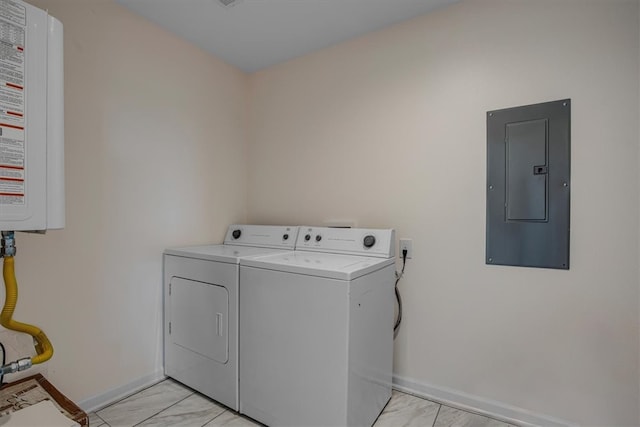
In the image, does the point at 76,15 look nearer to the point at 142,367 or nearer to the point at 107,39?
the point at 107,39

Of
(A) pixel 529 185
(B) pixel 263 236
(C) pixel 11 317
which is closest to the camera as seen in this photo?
(C) pixel 11 317

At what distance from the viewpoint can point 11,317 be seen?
4.11 ft

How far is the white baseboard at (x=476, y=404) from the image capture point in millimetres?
1602

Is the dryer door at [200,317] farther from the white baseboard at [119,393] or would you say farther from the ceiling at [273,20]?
the ceiling at [273,20]

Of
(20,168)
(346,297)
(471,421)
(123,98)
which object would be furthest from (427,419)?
(123,98)

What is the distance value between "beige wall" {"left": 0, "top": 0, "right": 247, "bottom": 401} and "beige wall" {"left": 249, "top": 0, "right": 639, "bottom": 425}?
2.70 ft

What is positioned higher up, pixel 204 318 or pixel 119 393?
pixel 204 318

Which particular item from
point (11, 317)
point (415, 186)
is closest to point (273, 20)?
point (415, 186)

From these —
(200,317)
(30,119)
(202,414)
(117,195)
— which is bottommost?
(202,414)

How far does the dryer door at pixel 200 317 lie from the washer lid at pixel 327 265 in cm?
31

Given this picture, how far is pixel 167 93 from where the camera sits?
211 centimetres

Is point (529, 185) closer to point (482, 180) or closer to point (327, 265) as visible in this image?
point (482, 180)

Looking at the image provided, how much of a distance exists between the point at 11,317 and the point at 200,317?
2.74ft

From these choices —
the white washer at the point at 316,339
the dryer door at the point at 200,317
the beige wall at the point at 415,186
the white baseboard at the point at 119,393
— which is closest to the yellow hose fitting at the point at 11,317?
the beige wall at the point at 415,186
